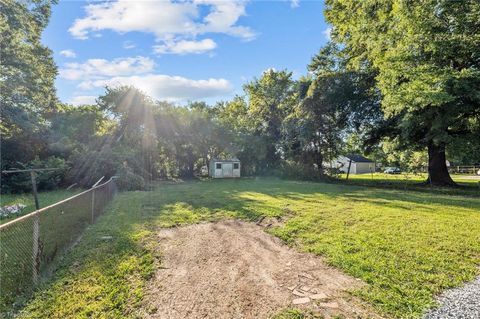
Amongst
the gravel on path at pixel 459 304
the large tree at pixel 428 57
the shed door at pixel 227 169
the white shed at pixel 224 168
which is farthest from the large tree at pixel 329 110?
the gravel on path at pixel 459 304

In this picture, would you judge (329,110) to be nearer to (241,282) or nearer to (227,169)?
(227,169)

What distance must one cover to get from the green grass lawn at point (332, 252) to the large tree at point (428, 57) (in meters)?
5.31

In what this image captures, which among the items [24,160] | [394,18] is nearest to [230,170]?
[24,160]

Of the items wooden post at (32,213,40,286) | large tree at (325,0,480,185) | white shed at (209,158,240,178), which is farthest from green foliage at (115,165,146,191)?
large tree at (325,0,480,185)

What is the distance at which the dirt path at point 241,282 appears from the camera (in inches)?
104

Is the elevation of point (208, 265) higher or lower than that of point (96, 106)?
lower

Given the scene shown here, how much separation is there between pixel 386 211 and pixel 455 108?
27.0ft

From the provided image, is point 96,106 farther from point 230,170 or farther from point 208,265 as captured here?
point 208,265

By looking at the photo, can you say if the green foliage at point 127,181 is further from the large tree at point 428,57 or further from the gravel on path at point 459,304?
the gravel on path at point 459,304

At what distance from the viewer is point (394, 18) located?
1137 cm

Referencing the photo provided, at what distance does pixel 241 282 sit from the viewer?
3223 mm

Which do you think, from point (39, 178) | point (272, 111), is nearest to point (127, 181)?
point (39, 178)

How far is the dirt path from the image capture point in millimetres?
2654

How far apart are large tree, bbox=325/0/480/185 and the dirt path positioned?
9.53m
